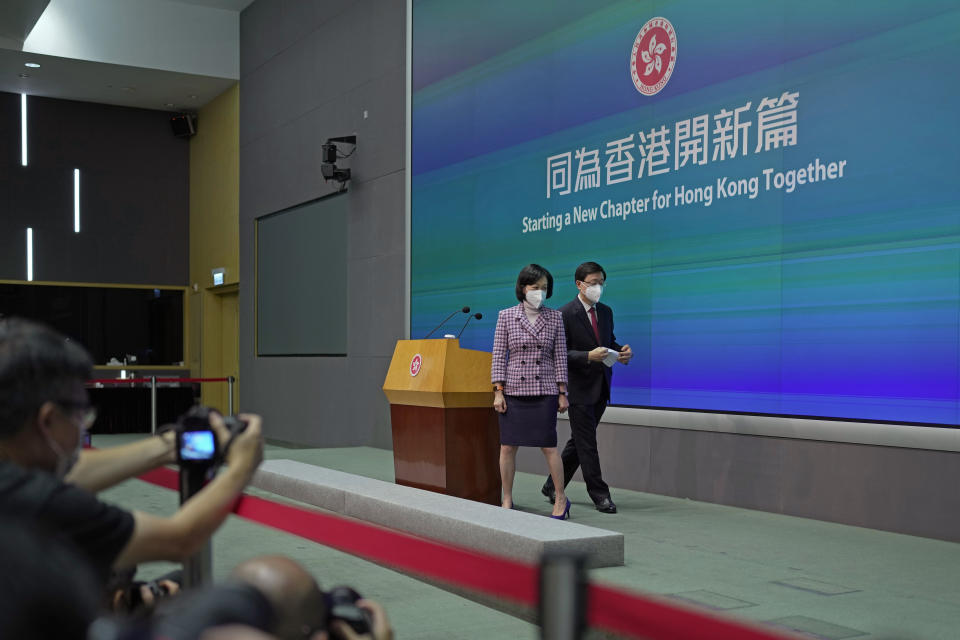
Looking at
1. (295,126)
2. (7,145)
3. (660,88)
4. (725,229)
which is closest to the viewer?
(725,229)

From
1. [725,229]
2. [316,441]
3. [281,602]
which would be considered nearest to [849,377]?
[725,229]

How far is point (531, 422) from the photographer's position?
20.9 feet

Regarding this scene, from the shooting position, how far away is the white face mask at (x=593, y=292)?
6848mm

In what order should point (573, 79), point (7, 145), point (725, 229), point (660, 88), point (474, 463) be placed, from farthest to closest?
point (7, 145) → point (573, 79) → point (660, 88) → point (725, 229) → point (474, 463)

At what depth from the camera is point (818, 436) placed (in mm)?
6527

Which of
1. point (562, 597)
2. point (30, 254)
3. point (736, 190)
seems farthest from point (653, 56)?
point (30, 254)

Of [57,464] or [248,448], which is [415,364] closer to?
[248,448]

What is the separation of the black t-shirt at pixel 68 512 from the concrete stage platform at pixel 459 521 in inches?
87.5

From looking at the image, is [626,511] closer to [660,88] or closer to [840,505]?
[840,505]

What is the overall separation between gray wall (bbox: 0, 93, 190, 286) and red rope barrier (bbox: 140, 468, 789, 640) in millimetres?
16452

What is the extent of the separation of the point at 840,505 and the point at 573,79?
14.3ft

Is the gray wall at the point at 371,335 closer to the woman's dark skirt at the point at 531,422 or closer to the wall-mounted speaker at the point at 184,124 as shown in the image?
the woman's dark skirt at the point at 531,422

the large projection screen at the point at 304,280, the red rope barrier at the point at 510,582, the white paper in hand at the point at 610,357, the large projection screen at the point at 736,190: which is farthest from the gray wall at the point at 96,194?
the red rope barrier at the point at 510,582

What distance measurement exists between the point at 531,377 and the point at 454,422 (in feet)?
2.33
